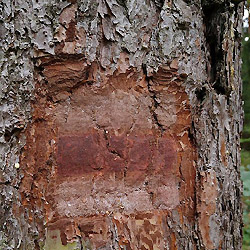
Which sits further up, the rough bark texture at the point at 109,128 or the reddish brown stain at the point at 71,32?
the reddish brown stain at the point at 71,32

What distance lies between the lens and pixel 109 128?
116cm

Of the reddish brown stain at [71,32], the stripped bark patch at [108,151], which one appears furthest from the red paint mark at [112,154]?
the reddish brown stain at [71,32]

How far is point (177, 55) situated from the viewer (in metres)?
1.20

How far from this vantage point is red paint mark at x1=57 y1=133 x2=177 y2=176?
3.74ft

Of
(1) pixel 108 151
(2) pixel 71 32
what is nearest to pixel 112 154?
(1) pixel 108 151

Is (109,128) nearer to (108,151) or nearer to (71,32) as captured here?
(108,151)

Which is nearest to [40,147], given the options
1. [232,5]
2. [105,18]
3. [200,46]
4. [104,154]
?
[104,154]

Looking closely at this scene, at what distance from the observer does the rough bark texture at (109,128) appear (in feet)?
3.59

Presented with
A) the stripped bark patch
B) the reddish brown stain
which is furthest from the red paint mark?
the reddish brown stain

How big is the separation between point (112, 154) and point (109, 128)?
3.4 inches

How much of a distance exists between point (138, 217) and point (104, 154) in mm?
250

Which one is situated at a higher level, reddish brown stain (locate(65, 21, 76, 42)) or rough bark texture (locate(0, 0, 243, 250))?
reddish brown stain (locate(65, 21, 76, 42))

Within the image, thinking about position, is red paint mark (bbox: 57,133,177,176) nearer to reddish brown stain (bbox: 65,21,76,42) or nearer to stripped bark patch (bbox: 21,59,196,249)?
stripped bark patch (bbox: 21,59,196,249)

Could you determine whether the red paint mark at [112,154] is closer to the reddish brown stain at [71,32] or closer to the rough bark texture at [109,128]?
the rough bark texture at [109,128]
